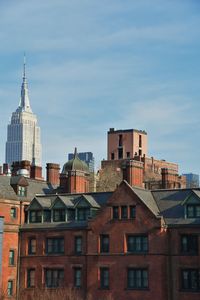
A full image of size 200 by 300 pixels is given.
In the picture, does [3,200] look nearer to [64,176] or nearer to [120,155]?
[64,176]

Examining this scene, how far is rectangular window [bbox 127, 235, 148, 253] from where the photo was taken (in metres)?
65.1

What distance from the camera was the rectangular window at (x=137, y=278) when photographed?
64.5 metres

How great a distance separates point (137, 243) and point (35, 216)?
44.6ft

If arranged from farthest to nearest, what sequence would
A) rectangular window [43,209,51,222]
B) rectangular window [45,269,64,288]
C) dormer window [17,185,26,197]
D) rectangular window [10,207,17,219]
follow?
dormer window [17,185,26,197]
rectangular window [10,207,17,219]
rectangular window [43,209,51,222]
rectangular window [45,269,64,288]

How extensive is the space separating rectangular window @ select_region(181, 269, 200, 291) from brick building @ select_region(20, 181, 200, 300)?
2 centimetres

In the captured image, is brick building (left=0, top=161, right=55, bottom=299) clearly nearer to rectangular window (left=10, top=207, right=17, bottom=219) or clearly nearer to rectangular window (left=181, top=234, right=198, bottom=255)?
rectangular window (left=10, top=207, right=17, bottom=219)

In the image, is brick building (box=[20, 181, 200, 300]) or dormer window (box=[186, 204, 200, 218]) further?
dormer window (box=[186, 204, 200, 218])

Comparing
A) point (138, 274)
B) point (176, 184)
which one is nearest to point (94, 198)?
point (138, 274)

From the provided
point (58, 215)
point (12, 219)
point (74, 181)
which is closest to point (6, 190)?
point (12, 219)

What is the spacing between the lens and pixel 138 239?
Answer: 65.5 m

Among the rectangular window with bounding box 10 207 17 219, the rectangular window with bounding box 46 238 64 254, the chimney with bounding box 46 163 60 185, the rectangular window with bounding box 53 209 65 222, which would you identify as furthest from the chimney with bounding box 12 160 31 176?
the rectangular window with bounding box 46 238 64 254

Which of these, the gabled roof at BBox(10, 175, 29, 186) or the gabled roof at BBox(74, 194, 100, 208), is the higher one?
the gabled roof at BBox(10, 175, 29, 186)

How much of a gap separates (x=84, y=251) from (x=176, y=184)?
22.0 m

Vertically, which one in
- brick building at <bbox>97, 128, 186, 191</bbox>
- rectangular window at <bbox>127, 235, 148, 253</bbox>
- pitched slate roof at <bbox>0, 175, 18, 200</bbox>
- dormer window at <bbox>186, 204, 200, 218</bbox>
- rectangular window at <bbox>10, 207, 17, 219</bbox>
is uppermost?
brick building at <bbox>97, 128, 186, 191</bbox>
